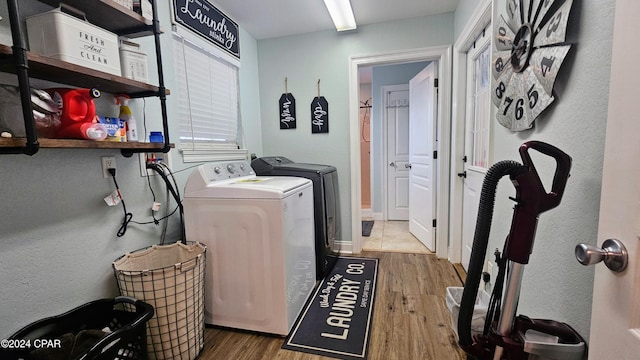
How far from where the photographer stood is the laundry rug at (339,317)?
1.60 meters

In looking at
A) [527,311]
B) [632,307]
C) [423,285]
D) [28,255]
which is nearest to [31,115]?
[28,255]

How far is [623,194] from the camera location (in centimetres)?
52

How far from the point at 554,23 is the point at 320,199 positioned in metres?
1.70

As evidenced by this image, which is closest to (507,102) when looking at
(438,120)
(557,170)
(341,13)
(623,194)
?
(557,170)

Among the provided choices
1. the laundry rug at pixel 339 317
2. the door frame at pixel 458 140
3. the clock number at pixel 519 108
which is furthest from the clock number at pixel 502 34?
the laundry rug at pixel 339 317

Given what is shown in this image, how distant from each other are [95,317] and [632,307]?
1.86m

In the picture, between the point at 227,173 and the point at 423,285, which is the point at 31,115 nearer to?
the point at 227,173

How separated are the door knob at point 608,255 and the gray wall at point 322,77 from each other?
2.45m

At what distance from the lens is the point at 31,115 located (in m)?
0.92

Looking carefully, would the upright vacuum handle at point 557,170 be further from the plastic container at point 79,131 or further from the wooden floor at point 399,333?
the plastic container at point 79,131

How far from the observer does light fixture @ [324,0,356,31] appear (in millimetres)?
2232

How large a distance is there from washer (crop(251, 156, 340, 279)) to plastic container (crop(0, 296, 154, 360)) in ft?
4.30

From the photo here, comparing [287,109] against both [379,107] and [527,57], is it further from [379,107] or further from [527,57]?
[527,57]

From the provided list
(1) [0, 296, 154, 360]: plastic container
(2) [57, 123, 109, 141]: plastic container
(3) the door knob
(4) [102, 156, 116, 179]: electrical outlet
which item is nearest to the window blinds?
(4) [102, 156, 116, 179]: electrical outlet
